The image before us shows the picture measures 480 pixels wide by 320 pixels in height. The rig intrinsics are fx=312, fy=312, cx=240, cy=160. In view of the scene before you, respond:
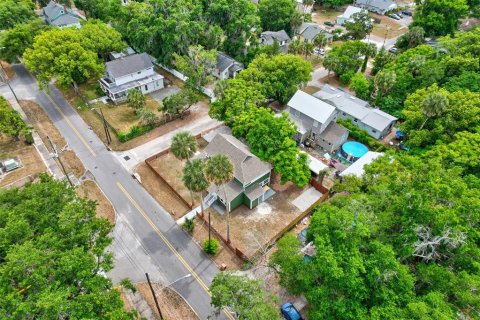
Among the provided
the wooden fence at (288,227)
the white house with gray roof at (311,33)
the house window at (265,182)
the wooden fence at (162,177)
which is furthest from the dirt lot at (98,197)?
the white house with gray roof at (311,33)

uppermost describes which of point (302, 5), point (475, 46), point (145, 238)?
point (475, 46)

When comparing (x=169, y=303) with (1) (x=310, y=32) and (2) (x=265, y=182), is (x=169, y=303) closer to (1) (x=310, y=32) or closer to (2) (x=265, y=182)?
(2) (x=265, y=182)

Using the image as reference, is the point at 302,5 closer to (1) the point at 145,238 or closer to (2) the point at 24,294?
(1) the point at 145,238

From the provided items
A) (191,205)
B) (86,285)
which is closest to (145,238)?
(191,205)

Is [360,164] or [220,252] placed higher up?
[360,164]

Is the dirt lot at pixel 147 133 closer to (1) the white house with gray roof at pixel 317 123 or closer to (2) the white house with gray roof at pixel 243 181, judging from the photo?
(2) the white house with gray roof at pixel 243 181

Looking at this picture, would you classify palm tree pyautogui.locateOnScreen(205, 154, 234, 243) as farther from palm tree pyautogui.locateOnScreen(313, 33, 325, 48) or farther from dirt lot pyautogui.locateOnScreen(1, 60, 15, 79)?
dirt lot pyautogui.locateOnScreen(1, 60, 15, 79)

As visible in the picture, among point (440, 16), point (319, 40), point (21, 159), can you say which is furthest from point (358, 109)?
point (21, 159)
